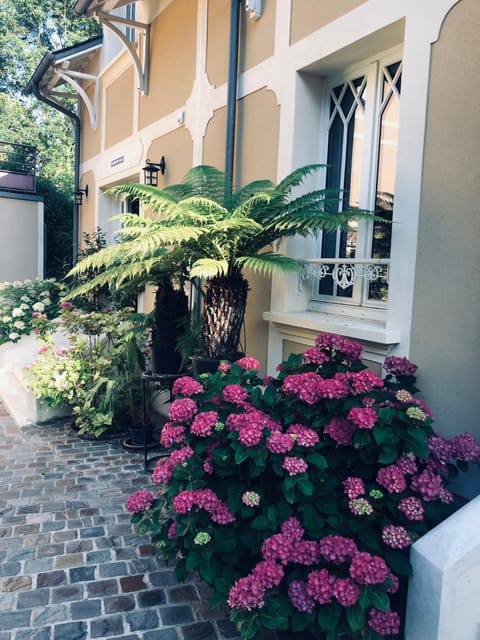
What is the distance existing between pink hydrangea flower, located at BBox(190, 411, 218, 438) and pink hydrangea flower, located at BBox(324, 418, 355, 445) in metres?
0.53

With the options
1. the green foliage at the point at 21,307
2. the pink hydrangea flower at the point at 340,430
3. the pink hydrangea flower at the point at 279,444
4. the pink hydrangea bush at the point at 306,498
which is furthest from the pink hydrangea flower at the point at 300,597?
the green foliage at the point at 21,307

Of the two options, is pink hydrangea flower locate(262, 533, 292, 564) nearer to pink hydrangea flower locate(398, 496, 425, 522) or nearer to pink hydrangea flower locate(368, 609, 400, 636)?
pink hydrangea flower locate(368, 609, 400, 636)

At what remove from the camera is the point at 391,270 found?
327 centimetres

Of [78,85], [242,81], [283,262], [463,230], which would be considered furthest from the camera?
[78,85]

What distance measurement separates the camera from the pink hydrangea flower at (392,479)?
226 centimetres

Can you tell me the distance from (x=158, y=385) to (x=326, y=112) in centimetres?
301

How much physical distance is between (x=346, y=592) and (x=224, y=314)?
2358mm

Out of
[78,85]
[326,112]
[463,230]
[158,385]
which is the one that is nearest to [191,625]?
[463,230]

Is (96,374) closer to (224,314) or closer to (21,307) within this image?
(224,314)

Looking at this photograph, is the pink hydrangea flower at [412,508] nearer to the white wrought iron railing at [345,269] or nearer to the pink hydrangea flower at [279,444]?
the pink hydrangea flower at [279,444]

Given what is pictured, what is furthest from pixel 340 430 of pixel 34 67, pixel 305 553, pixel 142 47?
pixel 34 67

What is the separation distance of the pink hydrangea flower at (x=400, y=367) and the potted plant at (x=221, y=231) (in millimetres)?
877

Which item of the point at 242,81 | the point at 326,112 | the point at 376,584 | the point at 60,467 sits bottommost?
the point at 60,467

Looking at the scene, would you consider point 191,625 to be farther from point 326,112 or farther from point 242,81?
point 242,81
